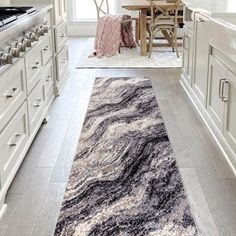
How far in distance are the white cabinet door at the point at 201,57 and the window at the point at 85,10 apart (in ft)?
18.4

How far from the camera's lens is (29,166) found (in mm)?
2838

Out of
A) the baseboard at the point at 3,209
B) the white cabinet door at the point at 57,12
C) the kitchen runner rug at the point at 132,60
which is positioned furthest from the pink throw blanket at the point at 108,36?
the baseboard at the point at 3,209

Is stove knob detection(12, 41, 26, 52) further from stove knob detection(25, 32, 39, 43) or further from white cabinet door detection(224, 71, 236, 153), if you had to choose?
white cabinet door detection(224, 71, 236, 153)

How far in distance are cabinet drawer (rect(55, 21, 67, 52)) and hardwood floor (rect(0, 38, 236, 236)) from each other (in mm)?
540

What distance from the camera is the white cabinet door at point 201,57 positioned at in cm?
358

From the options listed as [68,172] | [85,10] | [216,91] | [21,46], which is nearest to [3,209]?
[68,172]

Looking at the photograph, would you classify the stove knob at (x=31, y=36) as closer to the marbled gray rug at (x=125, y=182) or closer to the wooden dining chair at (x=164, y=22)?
the marbled gray rug at (x=125, y=182)

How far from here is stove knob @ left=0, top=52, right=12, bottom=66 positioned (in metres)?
2.26

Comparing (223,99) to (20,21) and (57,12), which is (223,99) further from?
(57,12)

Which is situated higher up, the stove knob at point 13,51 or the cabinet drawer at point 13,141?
the stove knob at point 13,51

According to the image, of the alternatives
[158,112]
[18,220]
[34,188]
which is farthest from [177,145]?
[18,220]

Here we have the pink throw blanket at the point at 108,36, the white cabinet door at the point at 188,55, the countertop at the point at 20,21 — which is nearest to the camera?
the countertop at the point at 20,21

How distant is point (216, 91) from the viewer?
3.22 meters

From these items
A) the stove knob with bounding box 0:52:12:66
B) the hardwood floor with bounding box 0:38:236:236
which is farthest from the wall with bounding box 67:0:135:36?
the stove knob with bounding box 0:52:12:66
